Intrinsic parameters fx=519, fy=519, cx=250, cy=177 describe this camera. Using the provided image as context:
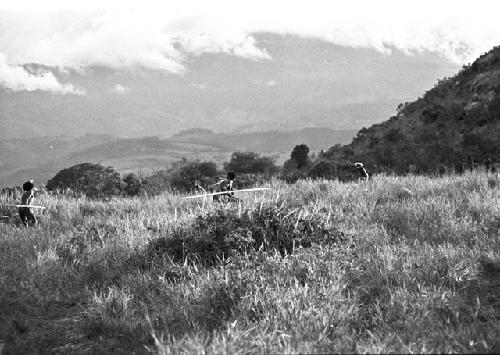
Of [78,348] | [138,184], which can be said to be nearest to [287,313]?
[78,348]

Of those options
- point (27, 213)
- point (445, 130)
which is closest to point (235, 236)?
point (27, 213)

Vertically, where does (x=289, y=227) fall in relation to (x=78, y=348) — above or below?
above

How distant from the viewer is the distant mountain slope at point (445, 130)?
2344cm

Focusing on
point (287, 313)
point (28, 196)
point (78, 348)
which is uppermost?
point (28, 196)

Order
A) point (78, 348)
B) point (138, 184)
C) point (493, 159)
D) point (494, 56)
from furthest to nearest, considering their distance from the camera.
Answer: point (494, 56) < point (138, 184) < point (493, 159) < point (78, 348)

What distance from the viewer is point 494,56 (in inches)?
1420

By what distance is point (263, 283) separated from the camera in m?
5.25

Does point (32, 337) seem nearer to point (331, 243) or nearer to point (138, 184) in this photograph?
point (331, 243)

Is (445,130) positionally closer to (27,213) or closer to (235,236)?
(27,213)

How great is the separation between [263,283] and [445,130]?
25205 millimetres

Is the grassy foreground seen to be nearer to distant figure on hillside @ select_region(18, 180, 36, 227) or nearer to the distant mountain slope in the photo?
distant figure on hillside @ select_region(18, 180, 36, 227)

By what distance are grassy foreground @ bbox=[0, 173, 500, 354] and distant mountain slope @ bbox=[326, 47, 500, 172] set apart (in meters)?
12.9

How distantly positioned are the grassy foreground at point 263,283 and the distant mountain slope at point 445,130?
12.9 m

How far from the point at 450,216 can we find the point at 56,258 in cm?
612
